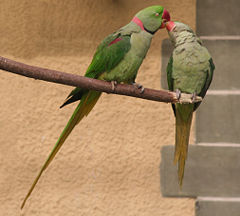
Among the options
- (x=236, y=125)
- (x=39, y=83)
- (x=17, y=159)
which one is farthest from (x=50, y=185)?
(x=236, y=125)

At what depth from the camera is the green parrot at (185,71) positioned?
919mm

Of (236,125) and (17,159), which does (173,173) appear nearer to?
(236,125)

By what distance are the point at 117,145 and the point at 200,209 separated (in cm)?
38

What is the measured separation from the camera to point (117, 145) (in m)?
1.48

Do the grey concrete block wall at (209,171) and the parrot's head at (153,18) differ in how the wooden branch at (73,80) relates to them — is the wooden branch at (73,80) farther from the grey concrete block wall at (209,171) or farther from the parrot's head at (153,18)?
the grey concrete block wall at (209,171)

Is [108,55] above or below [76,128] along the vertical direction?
above

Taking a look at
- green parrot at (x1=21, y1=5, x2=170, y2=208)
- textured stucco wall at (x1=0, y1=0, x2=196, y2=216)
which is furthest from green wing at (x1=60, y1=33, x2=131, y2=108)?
textured stucco wall at (x1=0, y1=0, x2=196, y2=216)

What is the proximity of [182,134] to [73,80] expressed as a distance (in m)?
0.33

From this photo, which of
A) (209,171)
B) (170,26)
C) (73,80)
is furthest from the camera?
(209,171)

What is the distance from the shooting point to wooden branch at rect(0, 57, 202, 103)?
76 cm

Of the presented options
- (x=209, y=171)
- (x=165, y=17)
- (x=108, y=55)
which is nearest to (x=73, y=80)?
(x=108, y=55)

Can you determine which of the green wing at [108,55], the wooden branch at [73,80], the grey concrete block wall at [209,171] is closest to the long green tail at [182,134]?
the wooden branch at [73,80]

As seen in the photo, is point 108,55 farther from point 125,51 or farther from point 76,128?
point 76,128

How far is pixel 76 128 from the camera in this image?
1.48m
